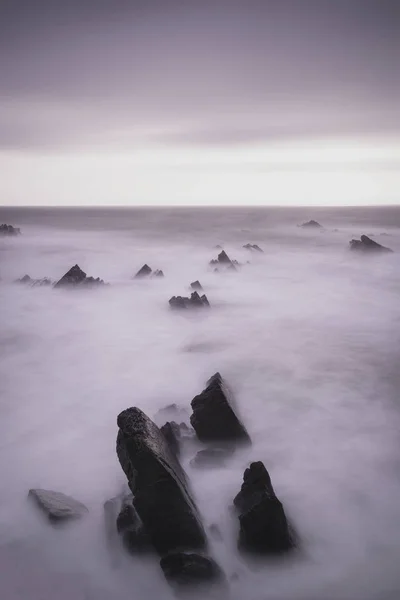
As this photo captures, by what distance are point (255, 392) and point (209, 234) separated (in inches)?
2022

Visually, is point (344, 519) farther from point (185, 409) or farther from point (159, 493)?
point (185, 409)

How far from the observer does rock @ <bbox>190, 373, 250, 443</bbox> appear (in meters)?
7.97

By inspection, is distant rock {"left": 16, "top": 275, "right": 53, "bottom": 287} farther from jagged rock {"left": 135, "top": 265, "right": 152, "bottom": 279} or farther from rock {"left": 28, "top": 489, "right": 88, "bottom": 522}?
rock {"left": 28, "top": 489, "right": 88, "bottom": 522}

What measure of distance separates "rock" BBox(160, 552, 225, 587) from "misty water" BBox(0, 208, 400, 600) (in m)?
0.21

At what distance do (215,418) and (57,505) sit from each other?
3151 mm

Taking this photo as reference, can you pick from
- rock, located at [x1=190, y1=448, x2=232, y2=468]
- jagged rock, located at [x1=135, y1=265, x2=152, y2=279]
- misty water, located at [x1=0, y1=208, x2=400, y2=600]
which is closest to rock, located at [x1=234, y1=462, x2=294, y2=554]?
misty water, located at [x1=0, y1=208, x2=400, y2=600]

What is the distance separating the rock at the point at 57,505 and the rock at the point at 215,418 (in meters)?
2.57

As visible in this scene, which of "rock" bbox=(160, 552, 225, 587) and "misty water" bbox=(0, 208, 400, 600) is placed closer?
"rock" bbox=(160, 552, 225, 587)

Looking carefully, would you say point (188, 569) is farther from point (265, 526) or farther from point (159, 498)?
point (265, 526)

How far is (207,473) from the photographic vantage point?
7.37 metres

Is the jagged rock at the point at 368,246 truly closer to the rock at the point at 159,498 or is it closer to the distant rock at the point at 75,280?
the distant rock at the point at 75,280

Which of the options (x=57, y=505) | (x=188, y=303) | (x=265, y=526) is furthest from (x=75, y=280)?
(x=265, y=526)

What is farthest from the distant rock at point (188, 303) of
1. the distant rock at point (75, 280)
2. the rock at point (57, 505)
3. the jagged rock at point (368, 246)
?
the jagged rock at point (368, 246)

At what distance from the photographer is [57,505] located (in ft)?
21.3
